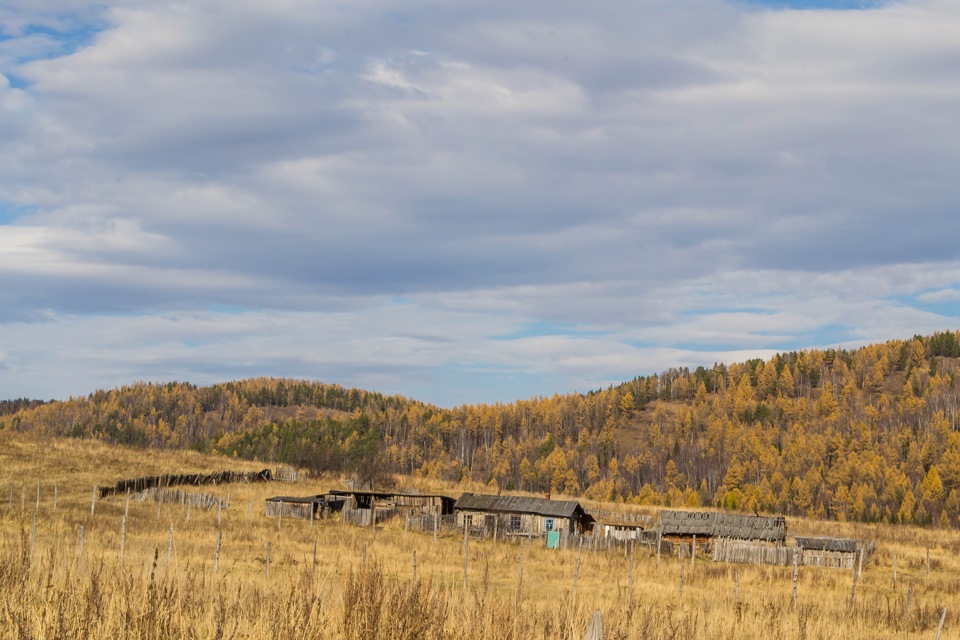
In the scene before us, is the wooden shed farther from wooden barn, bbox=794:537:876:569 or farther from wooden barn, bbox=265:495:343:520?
wooden barn, bbox=794:537:876:569

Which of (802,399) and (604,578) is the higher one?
(802,399)

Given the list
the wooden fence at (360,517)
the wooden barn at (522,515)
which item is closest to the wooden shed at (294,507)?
the wooden fence at (360,517)

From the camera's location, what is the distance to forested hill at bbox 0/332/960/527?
118m

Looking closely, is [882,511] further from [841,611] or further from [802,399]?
[841,611]

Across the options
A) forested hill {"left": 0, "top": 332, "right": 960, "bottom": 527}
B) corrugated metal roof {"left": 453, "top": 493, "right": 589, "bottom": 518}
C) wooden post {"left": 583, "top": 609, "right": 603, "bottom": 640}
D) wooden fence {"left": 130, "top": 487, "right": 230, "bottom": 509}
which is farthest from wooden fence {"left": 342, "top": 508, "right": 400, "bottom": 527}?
wooden post {"left": 583, "top": 609, "right": 603, "bottom": 640}

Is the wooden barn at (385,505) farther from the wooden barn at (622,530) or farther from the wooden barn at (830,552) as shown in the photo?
the wooden barn at (830,552)

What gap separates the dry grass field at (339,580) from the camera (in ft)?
23.0

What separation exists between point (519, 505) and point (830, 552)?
1880cm

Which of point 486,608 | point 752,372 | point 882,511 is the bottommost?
point 882,511

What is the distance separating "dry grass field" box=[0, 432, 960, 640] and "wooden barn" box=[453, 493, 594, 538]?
548 cm

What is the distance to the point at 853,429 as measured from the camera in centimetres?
14225

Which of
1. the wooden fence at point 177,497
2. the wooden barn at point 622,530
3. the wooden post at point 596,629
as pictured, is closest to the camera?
the wooden post at point 596,629

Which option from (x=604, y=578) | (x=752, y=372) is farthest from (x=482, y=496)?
(x=752, y=372)

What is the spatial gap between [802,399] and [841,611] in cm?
14992
